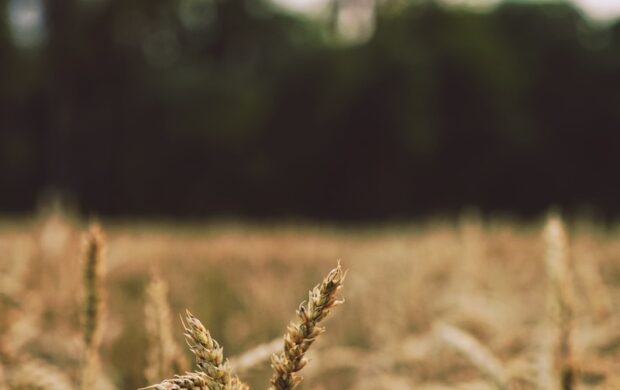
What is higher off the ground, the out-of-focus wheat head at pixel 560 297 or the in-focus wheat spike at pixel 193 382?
the out-of-focus wheat head at pixel 560 297

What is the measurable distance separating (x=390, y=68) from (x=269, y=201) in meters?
3.31

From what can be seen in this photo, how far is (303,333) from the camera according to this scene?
0.50 m

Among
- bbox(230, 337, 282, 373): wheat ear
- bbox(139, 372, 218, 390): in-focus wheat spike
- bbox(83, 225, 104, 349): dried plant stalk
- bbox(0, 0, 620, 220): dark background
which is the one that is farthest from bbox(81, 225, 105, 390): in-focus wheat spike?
bbox(0, 0, 620, 220): dark background

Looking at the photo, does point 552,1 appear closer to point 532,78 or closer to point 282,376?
point 532,78

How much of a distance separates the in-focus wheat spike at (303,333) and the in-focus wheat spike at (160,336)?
0.83 ft

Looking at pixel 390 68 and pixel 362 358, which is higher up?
pixel 390 68

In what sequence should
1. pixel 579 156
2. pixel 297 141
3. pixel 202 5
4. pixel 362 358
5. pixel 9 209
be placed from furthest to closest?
pixel 202 5 < pixel 9 209 < pixel 297 141 < pixel 579 156 < pixel 362 358

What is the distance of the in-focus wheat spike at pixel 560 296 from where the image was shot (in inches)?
30.6

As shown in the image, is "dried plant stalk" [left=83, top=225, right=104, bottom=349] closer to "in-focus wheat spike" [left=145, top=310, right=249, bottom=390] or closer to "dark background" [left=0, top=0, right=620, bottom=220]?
"in-focus wheat spike" [left=145, top=310, right=249, bottom=390]

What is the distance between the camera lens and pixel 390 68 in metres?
12.5

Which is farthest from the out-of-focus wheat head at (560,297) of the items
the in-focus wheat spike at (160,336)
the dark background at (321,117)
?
the dark background at (321,117)

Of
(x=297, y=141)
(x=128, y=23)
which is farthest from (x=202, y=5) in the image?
(x=297, y=141)

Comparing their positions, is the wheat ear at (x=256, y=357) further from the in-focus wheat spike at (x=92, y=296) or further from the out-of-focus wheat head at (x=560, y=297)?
the out-of-focus wheat head at (x=560, y=297)

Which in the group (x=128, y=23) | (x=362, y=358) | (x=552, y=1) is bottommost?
(x=362, y=358)
